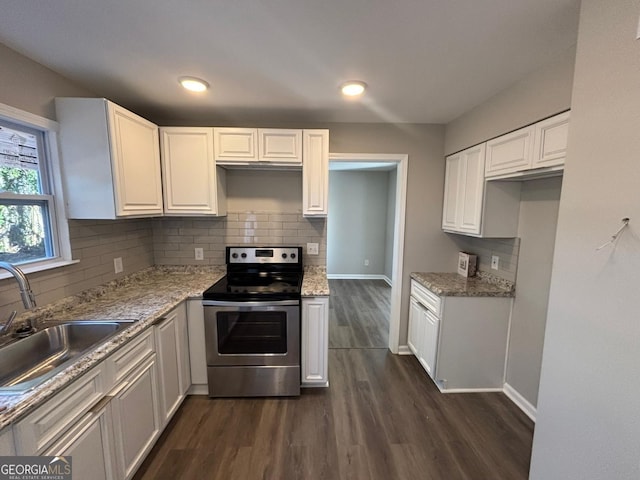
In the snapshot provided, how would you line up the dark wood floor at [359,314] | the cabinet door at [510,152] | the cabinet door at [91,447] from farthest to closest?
the dark wood floor at [359,314] < the cabinet door at [510,152] < the cabinet door at [91,447]

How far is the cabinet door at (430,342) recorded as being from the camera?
7.60 feet

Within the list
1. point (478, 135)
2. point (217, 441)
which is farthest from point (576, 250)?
point (217, 441)

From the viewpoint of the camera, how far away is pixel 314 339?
2244 millimetres

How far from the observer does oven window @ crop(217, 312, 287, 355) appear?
2.13m

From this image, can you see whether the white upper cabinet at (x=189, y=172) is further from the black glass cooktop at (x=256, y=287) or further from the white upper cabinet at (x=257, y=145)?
the black glass cooktop at (x=256, y=287)

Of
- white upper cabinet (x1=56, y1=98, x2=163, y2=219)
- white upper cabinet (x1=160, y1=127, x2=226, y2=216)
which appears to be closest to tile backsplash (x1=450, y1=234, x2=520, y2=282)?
white upper cabinet (x1=160, y1=127, x2=226, y2=216)

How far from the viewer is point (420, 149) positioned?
2727mm

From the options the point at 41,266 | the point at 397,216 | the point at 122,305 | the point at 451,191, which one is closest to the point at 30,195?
the point at 41,266

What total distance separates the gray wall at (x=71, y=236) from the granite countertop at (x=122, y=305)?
0.24 feet

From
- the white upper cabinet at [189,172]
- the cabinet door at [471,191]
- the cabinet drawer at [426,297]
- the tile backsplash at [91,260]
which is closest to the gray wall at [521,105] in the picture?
the cabinet door at [471,191]

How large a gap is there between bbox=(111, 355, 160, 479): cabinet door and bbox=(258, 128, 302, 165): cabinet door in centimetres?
176

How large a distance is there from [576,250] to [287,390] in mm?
2108

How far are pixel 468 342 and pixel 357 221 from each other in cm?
384

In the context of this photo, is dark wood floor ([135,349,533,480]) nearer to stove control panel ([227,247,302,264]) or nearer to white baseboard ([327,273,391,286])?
stove control panel ([227,247,302,264])
